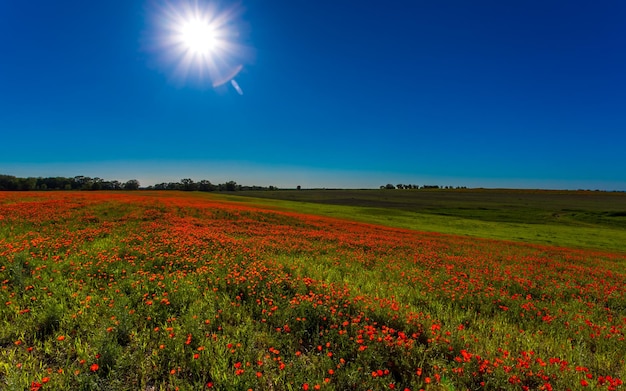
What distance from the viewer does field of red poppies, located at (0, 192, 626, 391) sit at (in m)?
3.85

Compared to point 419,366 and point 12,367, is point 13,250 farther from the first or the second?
point 419,366

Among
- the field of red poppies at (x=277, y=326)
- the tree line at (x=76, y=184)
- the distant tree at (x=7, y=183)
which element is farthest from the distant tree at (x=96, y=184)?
the field of red poppies at (x=277, y=326)

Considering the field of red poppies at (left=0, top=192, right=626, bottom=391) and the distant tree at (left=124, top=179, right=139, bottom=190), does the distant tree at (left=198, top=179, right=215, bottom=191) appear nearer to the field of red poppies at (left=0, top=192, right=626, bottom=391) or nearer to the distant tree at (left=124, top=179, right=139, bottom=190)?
the distant tree at (left=124, top=179, right=139, bottom=190)

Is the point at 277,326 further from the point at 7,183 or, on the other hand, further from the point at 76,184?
the point at 76,184

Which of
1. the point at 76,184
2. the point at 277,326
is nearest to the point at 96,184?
the point at 76,184

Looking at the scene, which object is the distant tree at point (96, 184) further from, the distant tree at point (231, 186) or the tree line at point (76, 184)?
the distant tree at point (231, 186)

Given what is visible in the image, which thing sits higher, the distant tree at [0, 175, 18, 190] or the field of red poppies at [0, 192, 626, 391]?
the distant tree at [0, 175, 18, 190]

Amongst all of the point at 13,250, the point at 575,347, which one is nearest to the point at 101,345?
the point at 13,250

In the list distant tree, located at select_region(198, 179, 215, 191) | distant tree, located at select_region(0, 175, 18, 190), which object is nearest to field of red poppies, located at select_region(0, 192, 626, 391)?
distant tree, located at select_region(0, 175, 18, 190)

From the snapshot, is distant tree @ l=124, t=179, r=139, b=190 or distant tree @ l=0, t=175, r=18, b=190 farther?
distant tree @ l=124, t=179, r=139, b=190

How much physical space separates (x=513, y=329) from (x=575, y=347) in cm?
98

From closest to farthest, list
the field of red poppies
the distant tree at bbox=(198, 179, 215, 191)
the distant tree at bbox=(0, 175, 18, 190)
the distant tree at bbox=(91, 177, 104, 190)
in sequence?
the field of red poppies, the distant tree at bbox=(0, 175, 18, 190), the distant tree at bbox=(91, 177, 104, 190), the distant tree at bbox=(198, 179, 215, 191)

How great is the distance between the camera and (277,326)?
5281mm

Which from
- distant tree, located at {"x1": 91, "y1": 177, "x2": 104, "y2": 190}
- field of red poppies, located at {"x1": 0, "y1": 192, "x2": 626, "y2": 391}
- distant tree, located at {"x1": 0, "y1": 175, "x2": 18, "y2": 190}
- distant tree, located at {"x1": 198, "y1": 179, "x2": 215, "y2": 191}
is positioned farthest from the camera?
distant tree, located at {"x1": 198, "y1": 179, "x2": 215, "y2": 191}
